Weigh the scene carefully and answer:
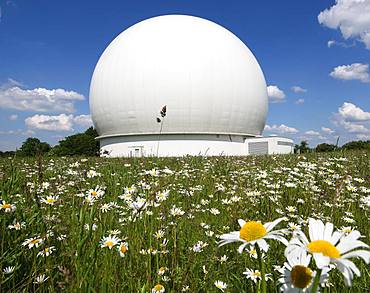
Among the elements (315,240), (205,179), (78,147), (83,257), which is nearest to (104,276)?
(83,257)

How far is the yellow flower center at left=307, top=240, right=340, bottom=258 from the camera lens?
31.7 inches

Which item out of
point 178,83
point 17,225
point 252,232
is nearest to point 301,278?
point 252,232

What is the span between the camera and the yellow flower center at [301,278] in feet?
2.66

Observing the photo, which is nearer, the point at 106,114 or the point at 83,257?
the point at 83,257

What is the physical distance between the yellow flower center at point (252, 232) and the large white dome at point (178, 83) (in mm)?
24565

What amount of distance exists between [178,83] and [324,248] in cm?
2536

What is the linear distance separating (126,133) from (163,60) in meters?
6.98

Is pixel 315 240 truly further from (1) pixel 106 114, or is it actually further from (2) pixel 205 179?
(1) pixel 106 114

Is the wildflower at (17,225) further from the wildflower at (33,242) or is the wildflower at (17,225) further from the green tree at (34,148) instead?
the green tree at (34,148)

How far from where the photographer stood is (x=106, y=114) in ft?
93.8

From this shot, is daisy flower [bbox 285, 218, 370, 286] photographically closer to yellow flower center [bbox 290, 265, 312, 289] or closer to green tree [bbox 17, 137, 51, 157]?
yellow flower center [bbox 290, 265, 312, 289]

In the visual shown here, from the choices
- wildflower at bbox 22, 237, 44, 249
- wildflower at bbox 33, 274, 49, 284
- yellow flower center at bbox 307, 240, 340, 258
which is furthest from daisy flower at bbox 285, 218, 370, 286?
wildflower at bbox 22, 237, 44, 249

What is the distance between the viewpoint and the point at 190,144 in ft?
88.7

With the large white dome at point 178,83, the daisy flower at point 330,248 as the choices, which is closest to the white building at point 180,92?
the large white dome at point 178,83
